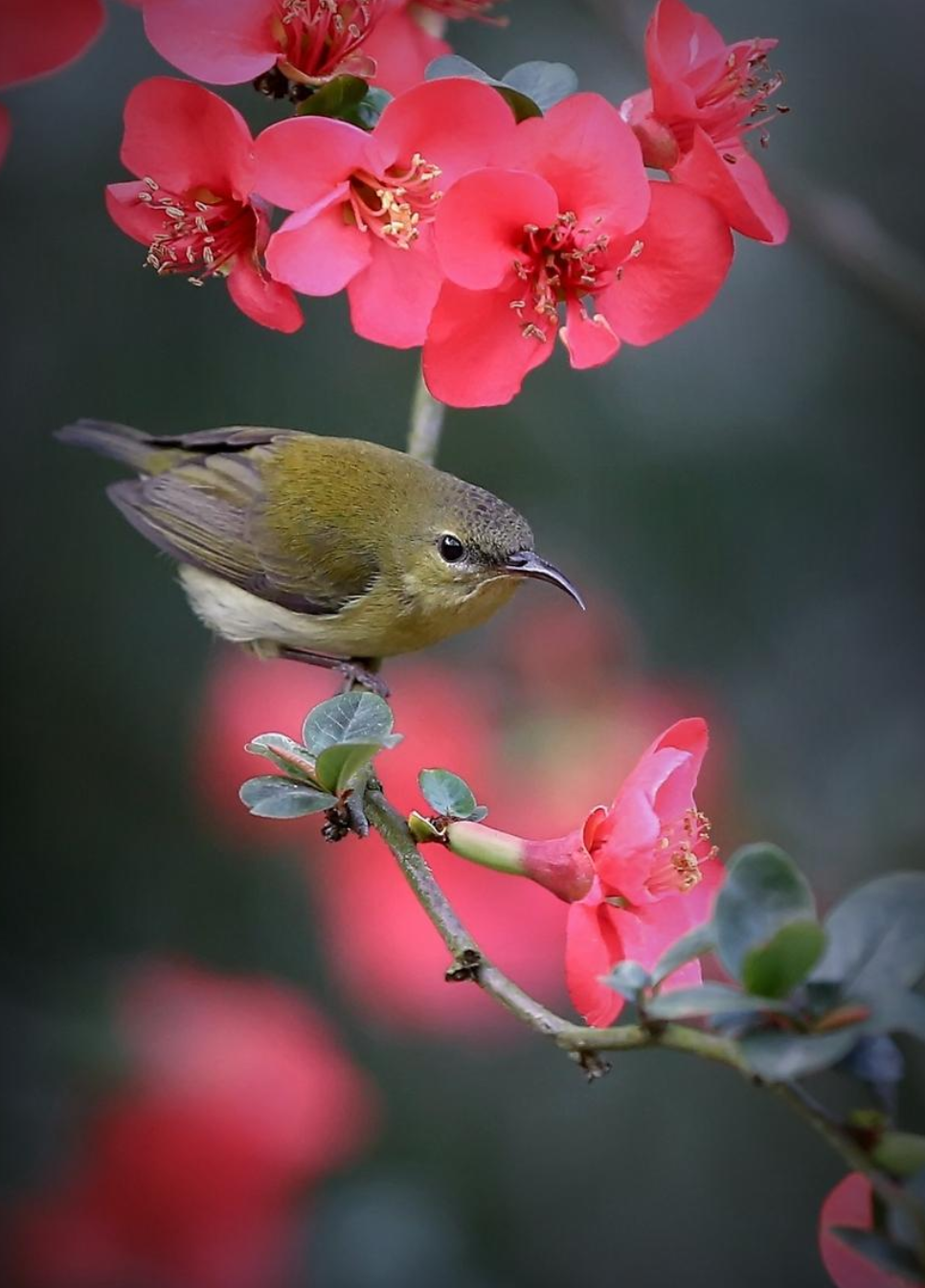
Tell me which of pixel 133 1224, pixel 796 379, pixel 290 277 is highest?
pixel 290 277

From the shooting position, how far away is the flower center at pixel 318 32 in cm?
112

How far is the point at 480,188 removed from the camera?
3.47 feet

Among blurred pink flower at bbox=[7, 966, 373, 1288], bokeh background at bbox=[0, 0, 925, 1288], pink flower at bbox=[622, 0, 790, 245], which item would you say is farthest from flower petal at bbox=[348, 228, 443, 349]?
bokeh background at bbox=[0, 0, 925, 1288]

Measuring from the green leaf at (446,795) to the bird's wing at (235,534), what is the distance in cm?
71

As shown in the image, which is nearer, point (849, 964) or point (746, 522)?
point (849, 964)

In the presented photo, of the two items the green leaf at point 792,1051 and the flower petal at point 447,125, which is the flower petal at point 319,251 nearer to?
the flower petal at point 447,125

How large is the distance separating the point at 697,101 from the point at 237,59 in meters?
0.38

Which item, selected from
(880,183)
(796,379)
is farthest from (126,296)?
(880,183)

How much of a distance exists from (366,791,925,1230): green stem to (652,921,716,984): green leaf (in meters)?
0.03

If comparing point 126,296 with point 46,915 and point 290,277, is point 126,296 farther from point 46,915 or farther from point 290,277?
point 290,277

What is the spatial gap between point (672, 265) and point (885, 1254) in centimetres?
72

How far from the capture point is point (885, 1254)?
2.62 feet

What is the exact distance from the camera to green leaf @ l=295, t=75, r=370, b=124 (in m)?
1.13

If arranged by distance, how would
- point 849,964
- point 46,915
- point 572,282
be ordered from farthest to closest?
point 46,915 → point 572,282 → point 849,964
